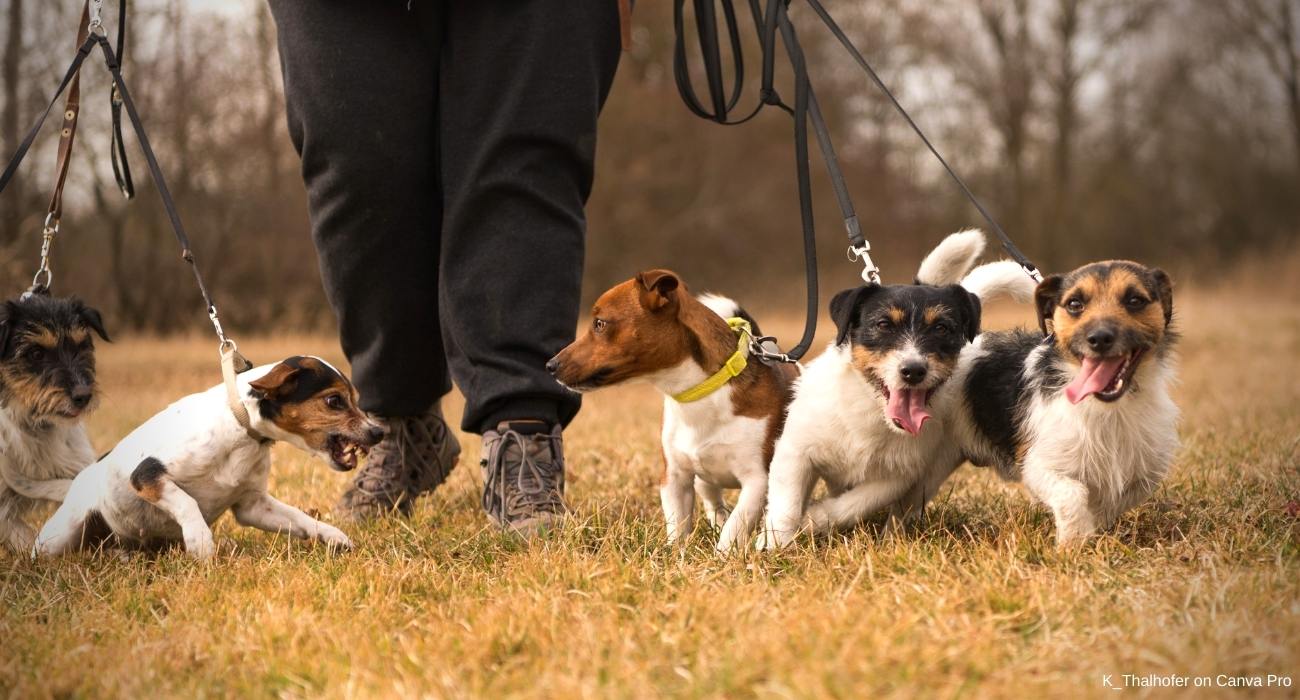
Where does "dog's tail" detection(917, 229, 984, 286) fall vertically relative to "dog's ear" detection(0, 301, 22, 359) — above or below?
above

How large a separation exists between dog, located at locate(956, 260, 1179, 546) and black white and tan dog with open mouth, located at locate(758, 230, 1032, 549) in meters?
0.21

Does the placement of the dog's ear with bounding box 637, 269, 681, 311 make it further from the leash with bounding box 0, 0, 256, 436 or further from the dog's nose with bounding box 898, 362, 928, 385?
the leash with bounding box 0, 0, 256, 436

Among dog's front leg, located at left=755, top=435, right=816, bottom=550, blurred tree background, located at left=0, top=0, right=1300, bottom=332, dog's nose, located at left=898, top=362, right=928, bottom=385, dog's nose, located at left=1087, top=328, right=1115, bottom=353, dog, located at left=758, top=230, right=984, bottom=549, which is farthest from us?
blurred tree background, located at left=0, top=0, right=1300, bottom=332

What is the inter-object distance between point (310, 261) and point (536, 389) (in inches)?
569

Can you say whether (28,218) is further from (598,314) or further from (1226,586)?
(1226,586)

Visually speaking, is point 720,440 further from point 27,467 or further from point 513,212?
point 27,467

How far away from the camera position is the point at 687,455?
3.47 m

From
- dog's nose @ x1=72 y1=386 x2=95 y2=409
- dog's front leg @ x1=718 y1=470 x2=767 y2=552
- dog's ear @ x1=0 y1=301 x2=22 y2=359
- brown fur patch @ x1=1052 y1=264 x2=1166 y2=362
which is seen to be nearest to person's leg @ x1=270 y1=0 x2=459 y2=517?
dog's nose @ x1=72 y1=386 x2=95 y2=409

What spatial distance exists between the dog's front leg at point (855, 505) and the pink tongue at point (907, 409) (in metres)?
0.28

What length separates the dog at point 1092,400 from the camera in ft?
9.76

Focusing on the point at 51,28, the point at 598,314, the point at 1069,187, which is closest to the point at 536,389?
the point at 598,314

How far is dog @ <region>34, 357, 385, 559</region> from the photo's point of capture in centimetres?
342

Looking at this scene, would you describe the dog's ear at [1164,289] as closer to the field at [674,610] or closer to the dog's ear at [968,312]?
the dog's ear at [968,312]

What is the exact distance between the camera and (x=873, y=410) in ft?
10.8
